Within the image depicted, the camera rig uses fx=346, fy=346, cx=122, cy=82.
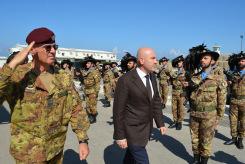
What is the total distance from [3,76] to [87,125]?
44.4 inches

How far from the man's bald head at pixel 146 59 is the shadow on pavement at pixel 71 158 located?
267cm

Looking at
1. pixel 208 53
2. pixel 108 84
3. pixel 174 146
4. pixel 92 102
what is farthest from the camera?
pixel 108 84

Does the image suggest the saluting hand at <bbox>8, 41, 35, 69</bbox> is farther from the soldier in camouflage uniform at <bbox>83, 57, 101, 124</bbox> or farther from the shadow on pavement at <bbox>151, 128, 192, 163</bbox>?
the soldier in camouflage uniform at <bbox>83, 57, 101, 124</bbox>

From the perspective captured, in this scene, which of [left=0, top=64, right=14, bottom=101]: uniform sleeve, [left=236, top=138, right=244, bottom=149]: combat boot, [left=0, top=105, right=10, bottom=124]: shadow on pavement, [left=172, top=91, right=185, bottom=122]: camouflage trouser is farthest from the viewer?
[left=0, top=105, right=10, bottom=124]: shadow on pavement

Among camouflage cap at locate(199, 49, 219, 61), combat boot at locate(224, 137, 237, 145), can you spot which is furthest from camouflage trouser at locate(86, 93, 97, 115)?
camouflage cap at locate(199, 49, 219, 61)

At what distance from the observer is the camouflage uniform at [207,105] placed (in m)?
5.96

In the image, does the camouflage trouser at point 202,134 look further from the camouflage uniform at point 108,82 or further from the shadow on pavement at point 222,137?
the camouflage uniform at point 108,82

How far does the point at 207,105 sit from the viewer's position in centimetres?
598

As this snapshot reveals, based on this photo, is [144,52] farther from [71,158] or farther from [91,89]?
[91,89]

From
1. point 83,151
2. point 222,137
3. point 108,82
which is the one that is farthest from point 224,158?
point 108,82

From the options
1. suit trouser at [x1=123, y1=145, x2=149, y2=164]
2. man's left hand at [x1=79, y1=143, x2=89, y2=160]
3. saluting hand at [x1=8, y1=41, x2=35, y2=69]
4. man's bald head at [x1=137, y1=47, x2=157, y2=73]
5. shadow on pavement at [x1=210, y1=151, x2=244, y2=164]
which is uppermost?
man's bald head at [x1=137, y1=47, x2=157, y2=73]

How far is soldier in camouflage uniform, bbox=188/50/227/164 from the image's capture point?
5961 mm

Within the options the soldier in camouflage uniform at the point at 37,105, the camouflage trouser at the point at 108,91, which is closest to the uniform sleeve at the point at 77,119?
the soldier in camouflage uniform at the point at 37,105

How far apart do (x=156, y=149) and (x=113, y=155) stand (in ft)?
3.39
